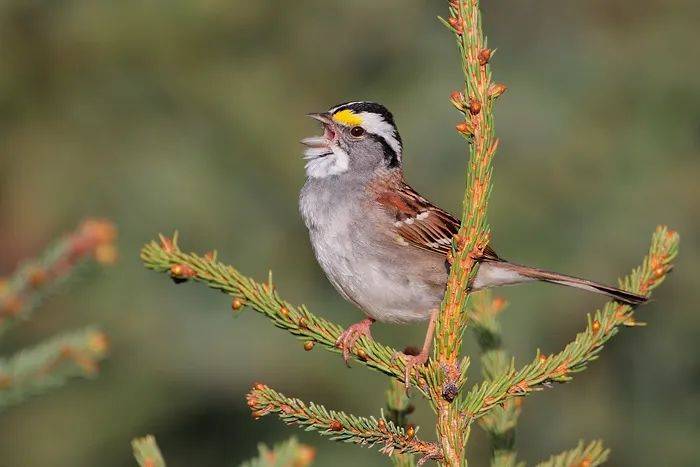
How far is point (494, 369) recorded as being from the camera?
2449 millimetres

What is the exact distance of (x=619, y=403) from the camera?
5.67 metres

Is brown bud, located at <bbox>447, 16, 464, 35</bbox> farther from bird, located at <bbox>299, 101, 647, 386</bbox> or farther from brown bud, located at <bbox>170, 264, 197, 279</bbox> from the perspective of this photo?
bird, located at <bbox>299, 101, 647, 386</bbox>

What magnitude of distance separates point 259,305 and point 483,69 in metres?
0.76

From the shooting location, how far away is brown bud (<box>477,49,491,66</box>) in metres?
2.05

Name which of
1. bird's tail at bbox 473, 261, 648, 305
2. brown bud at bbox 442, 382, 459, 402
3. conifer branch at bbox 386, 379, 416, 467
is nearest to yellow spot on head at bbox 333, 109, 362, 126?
bird's tail at bbox 473, 261, 648, 305

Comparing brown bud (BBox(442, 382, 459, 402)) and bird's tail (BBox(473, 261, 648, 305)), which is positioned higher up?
bird's tail (BBox(473, 261, 648, 305))

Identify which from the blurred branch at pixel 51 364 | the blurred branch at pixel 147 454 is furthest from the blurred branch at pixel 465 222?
the blurred branch at pixel 51 364

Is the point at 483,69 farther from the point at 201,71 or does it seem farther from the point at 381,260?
the point at 201,71

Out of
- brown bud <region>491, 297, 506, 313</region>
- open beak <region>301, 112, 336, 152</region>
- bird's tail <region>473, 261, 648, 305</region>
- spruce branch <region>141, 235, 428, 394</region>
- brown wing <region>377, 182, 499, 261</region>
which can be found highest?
open beak <region>301, 112, 336, 152</region>

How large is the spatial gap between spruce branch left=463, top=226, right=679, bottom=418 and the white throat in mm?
1414

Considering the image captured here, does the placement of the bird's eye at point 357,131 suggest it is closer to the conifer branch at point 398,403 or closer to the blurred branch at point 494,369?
the blurred branch at point 494,369

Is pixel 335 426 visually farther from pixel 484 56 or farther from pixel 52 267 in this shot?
pixel 484 56

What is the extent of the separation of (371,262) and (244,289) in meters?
0.96

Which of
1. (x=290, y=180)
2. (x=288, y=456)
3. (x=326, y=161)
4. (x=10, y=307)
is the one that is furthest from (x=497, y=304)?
(x=290, y=180)
